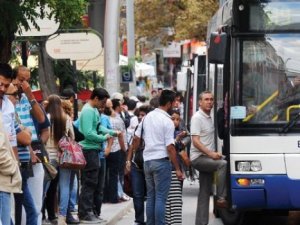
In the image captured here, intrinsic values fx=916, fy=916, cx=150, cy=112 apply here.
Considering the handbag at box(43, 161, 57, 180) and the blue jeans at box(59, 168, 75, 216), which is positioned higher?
the handbag at box(43, 161, 57, 180)

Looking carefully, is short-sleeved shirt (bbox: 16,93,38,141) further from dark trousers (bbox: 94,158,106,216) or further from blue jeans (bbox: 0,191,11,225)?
dark trousers (bbox: 94,158,106,216)

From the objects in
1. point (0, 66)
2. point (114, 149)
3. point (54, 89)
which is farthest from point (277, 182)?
point (54, 89)

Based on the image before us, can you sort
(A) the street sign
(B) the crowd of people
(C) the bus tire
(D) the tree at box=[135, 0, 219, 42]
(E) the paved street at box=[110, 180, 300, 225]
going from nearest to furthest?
(B) the crowd of people, (C) the bus tire, (E) the paved street at box=[110, 180, 300, 225], (A) the street sign, (D) the tree at box=[135, 0, 219, 42]

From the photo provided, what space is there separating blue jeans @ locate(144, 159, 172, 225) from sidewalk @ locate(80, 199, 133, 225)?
199 centimetres

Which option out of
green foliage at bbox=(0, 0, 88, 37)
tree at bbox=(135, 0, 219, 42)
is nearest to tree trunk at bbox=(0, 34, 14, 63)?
green foliage at bbox=(0, 0, 88, 37)

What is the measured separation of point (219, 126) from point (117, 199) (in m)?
5.59

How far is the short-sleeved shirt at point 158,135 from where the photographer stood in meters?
11.3

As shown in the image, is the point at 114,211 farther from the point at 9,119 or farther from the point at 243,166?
the point at 9,119

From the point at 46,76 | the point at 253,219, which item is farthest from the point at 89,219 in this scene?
the point at 46,76

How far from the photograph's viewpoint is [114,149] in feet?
52.6

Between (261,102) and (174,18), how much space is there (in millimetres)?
32580

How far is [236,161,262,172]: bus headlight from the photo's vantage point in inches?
440

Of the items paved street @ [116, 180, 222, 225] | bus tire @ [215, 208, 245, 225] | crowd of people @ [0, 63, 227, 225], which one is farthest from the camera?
paved street @ [116, 180, 222, 225]

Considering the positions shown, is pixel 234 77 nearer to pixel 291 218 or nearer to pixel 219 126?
pixel 219 126
